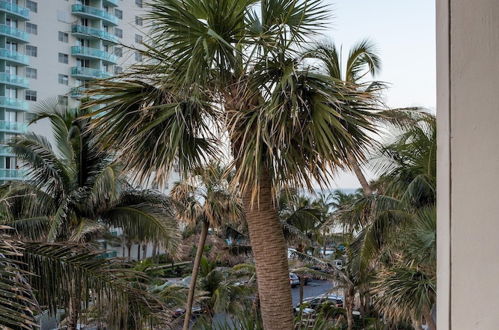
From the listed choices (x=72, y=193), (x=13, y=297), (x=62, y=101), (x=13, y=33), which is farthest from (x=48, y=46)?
(x=13, y=297)

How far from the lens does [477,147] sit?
0.40 m

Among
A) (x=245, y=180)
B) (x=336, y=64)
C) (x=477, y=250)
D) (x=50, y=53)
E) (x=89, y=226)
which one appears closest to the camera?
(x=477, y=250)

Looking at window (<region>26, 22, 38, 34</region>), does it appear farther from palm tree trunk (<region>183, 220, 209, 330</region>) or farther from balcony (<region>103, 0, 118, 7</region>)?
palm tree trunk (<region>183, 220, 209, 330</region>)

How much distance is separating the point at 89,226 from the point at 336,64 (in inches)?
133

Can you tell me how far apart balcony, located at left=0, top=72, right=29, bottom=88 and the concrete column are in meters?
15.3

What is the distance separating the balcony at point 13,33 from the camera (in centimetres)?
1458

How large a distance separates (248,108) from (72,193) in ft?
11.9

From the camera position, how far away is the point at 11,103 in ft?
45.1

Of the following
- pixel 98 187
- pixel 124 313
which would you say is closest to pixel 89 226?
→ pixel 98 187

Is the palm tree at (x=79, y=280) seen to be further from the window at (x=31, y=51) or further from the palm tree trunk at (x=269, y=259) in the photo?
the window at (x=31, y=51)

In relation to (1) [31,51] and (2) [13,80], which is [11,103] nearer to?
(2) [13,80]

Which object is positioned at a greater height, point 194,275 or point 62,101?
point 62,101

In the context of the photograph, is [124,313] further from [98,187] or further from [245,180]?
[98,187]

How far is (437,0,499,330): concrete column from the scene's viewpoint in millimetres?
391
